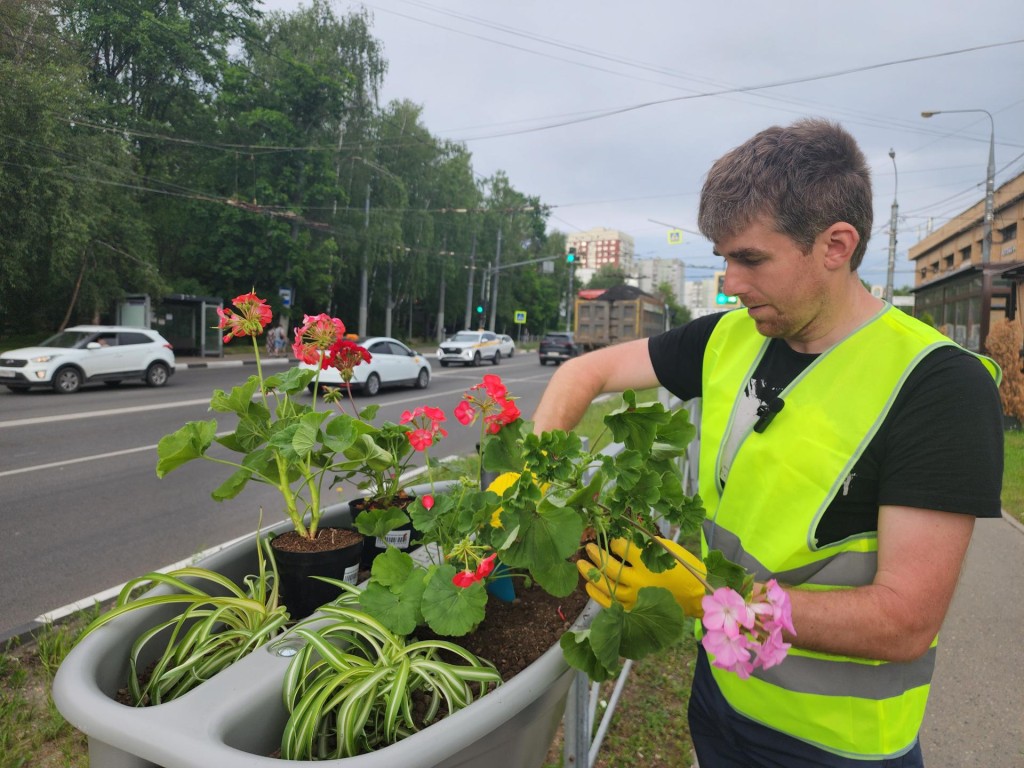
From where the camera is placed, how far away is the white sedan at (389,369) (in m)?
15.3

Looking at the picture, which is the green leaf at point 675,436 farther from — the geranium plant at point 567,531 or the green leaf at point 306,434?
the green leaf at point 306,434

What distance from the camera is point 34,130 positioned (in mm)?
17078

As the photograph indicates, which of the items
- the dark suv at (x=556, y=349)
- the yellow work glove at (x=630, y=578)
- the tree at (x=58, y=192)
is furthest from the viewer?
the dark suv at (x=556, y=349)

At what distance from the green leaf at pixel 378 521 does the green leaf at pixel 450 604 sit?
0.31m

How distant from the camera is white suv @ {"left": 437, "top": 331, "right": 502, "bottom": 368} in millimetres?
26828

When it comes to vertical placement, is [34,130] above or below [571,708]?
above

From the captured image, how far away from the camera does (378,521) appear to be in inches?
57.1

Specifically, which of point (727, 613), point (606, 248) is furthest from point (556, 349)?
point (606, 248)

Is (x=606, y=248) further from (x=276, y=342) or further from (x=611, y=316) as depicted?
(x=276, y=342)

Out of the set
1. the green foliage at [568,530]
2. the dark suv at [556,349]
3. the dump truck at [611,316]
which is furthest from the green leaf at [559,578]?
the dump truck at [611,316]

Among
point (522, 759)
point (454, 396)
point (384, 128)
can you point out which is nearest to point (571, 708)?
point (522, 759)

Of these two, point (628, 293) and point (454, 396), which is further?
point (628, 293)

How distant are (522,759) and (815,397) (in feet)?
2.70

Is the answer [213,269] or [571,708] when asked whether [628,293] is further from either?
[571,708]
